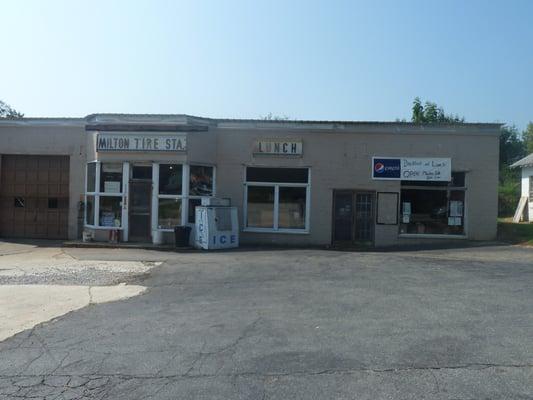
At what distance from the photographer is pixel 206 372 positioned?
18.9ft

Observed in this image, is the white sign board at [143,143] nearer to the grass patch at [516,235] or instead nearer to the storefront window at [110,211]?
the storefront window at [110,211]

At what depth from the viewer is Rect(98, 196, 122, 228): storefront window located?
778 inches

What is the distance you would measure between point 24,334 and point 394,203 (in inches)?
591

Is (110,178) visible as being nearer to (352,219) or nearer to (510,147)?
(352,219)

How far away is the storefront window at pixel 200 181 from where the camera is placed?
19.7 metres

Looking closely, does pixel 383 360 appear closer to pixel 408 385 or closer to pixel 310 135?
pixel 408 385

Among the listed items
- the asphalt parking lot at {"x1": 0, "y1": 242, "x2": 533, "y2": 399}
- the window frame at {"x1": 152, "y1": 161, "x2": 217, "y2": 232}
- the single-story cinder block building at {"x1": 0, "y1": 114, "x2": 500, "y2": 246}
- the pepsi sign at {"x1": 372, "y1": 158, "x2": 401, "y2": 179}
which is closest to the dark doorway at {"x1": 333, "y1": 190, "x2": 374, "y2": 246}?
the single-story cinder block building at {"x1": 0, "y1": 114, "x2": 500, "y2": 246}

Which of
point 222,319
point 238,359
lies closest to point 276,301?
point 222,319

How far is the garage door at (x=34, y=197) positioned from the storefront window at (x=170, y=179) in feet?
15.6

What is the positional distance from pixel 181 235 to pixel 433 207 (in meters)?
9.12

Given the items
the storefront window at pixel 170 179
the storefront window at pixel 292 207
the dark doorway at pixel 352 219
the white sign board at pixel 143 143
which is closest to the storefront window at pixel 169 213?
the storefront window at pixel 170 179

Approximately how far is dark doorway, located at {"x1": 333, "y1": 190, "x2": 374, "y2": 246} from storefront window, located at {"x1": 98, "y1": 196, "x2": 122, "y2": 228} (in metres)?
7.73

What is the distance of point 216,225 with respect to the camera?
1856 cm

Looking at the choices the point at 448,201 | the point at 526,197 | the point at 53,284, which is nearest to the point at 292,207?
the point at 448,201
